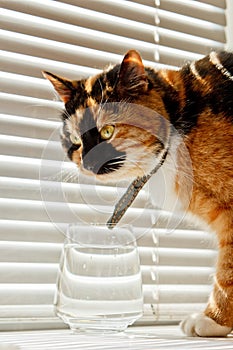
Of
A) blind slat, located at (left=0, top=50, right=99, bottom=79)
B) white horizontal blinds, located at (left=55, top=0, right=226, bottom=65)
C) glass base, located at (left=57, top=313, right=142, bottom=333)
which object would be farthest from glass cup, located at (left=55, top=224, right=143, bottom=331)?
white horizontal blinds, located at (left=55, top=0, right=226, bottom=65)

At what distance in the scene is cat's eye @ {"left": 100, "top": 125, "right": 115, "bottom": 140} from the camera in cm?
108

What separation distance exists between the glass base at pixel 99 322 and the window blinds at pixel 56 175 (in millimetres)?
169

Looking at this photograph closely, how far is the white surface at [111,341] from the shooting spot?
894 mm

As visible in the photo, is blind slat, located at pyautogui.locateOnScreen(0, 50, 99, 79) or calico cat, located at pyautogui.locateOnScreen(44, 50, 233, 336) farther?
blind slat, located at pyautogui.locateOnScreen(0, 50, 99, 79)

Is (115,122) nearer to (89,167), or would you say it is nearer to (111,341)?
(89,167)

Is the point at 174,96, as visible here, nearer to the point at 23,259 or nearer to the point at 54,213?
the point at 54,213

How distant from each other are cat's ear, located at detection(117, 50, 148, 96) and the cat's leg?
31 centimetres

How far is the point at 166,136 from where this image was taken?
1.14 meters

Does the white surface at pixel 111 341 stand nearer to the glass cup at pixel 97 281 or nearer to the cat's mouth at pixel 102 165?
the glass cup at pixel 97 281

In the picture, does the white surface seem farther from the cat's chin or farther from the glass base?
the cat's chin

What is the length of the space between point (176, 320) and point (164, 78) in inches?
23.0

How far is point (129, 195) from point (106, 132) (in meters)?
0.19

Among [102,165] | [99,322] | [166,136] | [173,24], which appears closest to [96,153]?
[102,165]

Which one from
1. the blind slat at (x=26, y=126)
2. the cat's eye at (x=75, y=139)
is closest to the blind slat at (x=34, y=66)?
the blind slat at (x=26, y=126)
